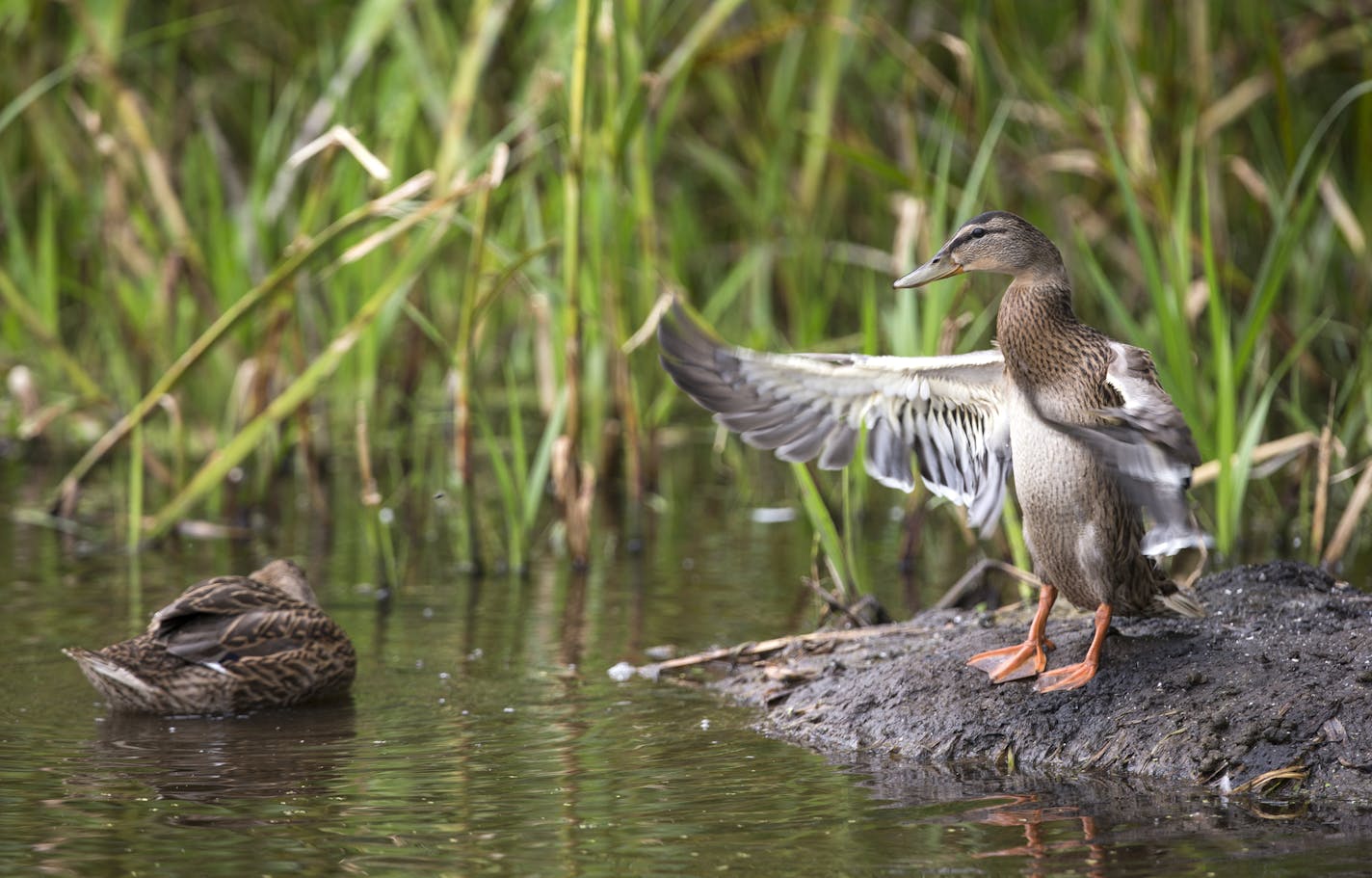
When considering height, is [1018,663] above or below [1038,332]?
below

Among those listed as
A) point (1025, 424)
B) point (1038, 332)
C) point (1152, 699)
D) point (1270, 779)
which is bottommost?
point (1270, 779)

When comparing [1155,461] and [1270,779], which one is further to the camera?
[1270,779]

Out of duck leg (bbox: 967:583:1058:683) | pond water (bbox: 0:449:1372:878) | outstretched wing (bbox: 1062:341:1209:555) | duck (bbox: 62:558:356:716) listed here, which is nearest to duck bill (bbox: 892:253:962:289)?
outstretched wing (bbox: 1062:341:1209:555)

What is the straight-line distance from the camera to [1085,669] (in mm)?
5012

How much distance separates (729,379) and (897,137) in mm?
5543

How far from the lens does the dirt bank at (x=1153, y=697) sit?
457 centimetres

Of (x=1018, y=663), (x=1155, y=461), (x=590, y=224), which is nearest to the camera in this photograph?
(x=1155, y=461)

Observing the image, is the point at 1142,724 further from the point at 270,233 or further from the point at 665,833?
the point at 270,233

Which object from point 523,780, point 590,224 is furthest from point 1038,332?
point 590,224

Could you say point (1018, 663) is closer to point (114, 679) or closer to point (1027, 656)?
point (1027, 656)

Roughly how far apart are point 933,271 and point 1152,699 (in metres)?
1.33

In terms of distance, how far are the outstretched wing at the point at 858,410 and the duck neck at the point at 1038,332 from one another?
0.39 metres

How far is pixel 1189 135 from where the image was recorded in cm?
702

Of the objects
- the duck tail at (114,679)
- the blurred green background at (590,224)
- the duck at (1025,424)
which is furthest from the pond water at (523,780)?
the blurred green background at (590,224)
